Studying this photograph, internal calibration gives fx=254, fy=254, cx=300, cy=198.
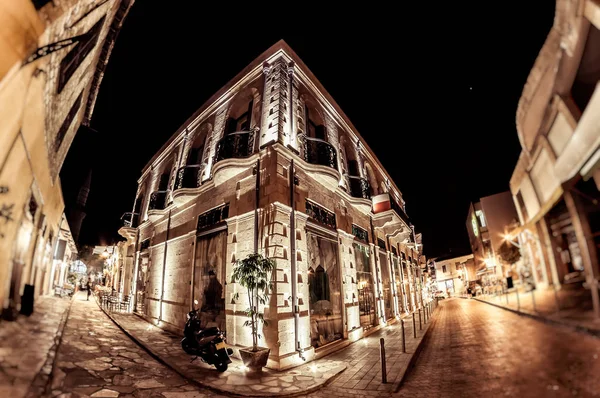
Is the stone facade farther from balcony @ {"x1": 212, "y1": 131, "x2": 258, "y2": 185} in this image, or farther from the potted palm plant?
the potted palm plant

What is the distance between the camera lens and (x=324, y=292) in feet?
31.0

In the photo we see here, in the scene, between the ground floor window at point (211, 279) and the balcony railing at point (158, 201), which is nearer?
the ground floor window at point (211, 279)

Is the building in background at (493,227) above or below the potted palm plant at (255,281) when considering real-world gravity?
above

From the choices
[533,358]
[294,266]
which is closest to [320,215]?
[294,266]

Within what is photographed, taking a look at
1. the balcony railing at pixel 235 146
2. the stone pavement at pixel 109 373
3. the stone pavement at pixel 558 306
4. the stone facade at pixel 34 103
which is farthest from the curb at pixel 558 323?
the balcony railing at pixel 235 146

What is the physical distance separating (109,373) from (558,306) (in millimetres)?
7719

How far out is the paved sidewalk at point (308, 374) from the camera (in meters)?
5.31

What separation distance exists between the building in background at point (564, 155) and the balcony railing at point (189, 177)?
12340 mm

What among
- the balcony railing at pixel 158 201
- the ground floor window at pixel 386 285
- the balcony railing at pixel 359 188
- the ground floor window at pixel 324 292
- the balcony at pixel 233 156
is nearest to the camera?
the ground floor window at pixel 324 292

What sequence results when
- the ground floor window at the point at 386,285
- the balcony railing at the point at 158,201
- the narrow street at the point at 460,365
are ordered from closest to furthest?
the narrow street at the point at 460,365
the balcony railing at the point at 158,201
the ground floor window at the point at 386,285

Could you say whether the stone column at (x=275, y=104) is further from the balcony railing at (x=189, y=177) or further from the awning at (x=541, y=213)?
the awning at (x=541, y=213)

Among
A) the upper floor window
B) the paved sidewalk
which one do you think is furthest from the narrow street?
the upper floor window

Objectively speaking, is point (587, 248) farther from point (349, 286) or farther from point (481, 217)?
point (349, 286)

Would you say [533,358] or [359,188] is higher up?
[359,188]
